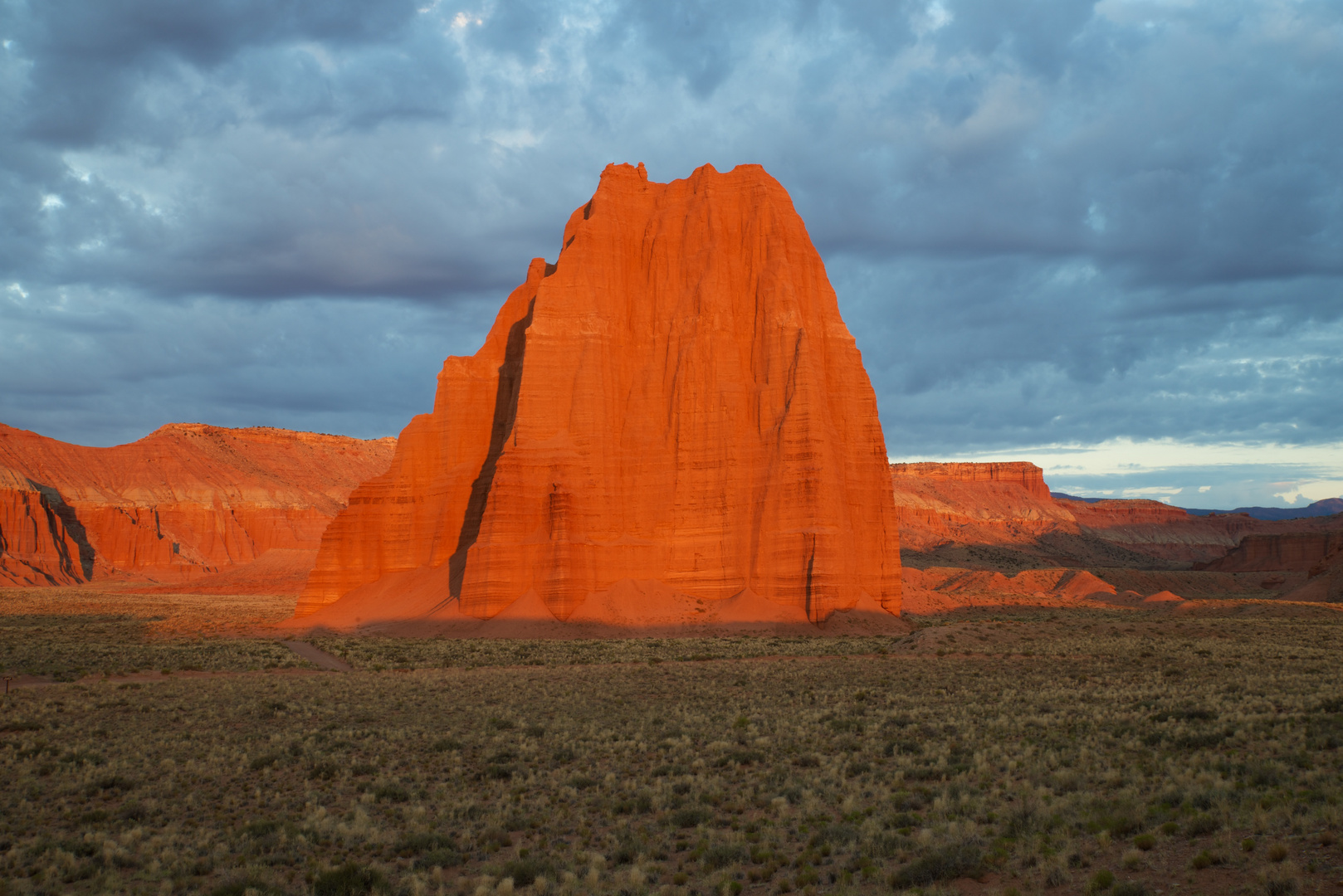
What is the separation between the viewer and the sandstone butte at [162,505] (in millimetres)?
113812

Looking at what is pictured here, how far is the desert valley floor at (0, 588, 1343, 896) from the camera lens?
398 inches

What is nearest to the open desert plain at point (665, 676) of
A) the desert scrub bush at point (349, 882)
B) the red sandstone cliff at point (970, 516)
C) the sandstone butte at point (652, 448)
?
the desert scrub bush at point (349, 882)

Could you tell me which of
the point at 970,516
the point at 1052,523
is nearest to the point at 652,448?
the point at 1052,523

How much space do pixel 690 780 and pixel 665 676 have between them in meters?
14.3

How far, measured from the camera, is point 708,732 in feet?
61.7

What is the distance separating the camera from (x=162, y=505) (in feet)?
458

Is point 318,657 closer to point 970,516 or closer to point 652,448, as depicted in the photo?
point 652,448

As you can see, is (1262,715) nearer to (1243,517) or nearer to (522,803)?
(522,803)

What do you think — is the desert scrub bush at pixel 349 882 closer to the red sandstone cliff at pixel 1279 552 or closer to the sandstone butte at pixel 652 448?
the sandstone butte at pixel 652 448

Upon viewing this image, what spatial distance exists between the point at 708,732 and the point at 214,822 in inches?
386

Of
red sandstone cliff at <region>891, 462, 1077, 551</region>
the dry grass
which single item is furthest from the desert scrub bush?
red sandstone cliff at <region>891, 462, 1077, 551</region>

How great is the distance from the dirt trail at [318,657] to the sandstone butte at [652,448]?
8.57m

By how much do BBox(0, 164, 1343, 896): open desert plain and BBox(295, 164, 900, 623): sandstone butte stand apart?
0.23 metres

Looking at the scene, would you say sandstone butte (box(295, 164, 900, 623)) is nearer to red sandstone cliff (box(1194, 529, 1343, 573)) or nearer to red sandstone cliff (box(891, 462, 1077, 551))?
red sandstone cliff (box(1194, 529, 1343, 573))
